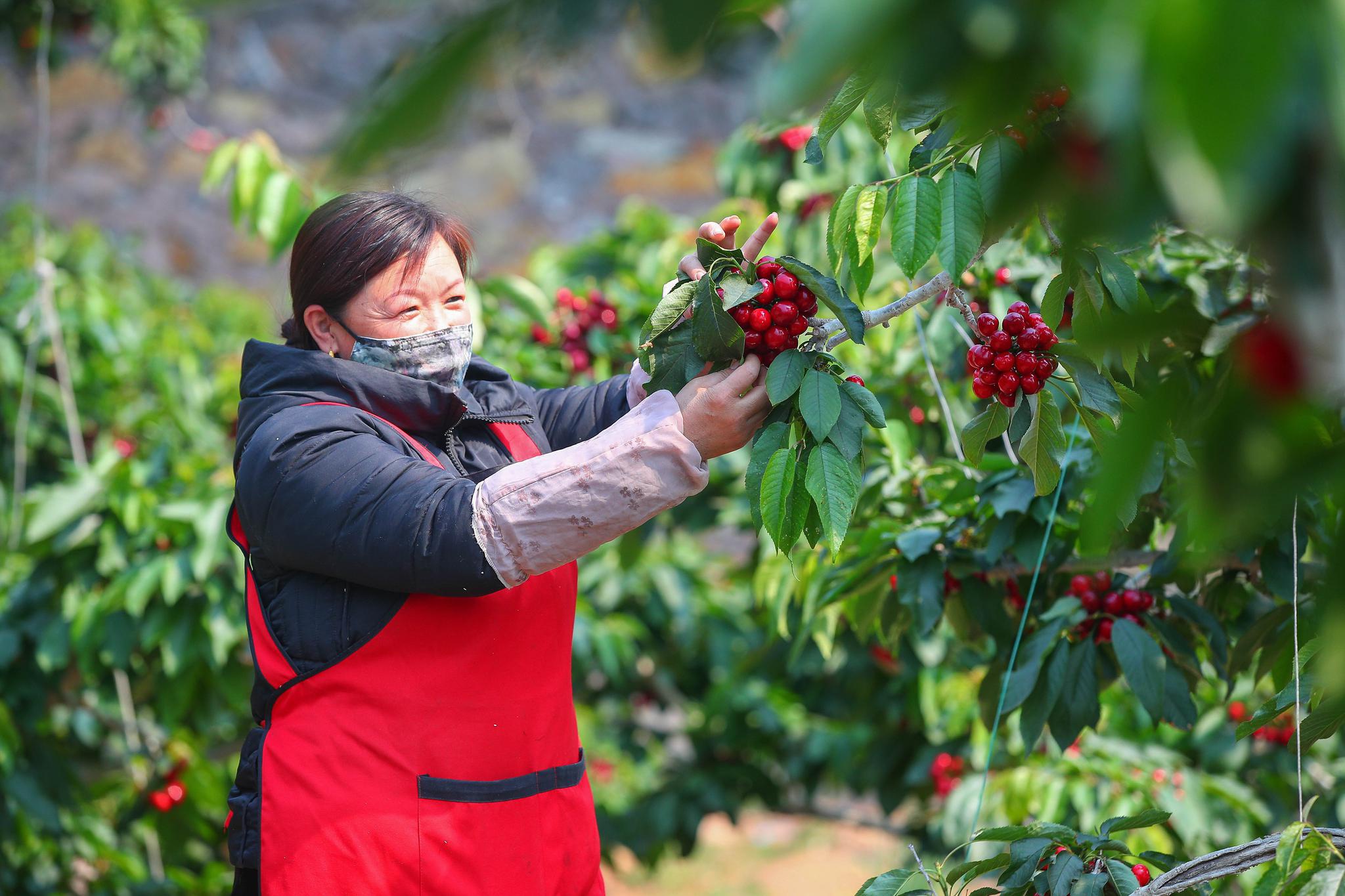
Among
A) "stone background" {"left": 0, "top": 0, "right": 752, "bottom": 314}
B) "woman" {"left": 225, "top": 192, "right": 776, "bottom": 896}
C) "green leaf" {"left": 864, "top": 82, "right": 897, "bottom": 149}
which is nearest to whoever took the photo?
"green leaf" {"left": 864, "top": 82, "right": 897, "bottom": 149}

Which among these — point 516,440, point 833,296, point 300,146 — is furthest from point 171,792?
point 300,146

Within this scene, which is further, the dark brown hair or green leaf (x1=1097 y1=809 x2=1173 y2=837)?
the dark brown hair

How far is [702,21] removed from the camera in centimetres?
38

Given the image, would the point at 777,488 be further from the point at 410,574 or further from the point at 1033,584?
the point at 1033,584

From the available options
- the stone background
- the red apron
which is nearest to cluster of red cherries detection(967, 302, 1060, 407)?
the red apron

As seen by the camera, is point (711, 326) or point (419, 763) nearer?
point (711, 326)

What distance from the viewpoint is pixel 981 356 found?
109 cm

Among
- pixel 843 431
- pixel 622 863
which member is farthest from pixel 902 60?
pixel 622 863

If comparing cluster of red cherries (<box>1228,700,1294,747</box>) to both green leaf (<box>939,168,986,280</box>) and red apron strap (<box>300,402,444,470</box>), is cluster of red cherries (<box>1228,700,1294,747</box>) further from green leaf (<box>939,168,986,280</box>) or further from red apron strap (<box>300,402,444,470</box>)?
red apron strap (<box>300,402,444,470</box>)

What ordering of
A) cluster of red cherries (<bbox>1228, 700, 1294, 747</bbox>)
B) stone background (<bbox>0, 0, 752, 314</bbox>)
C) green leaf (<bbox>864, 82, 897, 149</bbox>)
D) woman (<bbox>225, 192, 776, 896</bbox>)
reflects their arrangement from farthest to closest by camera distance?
1. stone background (<bbox>0, 0, 752, 314</bbox>)
2. cluster of red cherries (<bbox>1228, 700, 1294, 747</bbox>)
3. woman (<bbox>225, 192, 776, 896</bbox>)
4. green leaf (<bbox>864, 82, 897, 149</bbox>)

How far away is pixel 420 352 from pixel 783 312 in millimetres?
465

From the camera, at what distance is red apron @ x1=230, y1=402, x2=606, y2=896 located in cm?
113

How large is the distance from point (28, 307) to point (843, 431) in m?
2.49

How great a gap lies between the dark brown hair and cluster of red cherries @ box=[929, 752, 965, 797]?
60.7 inches
